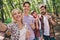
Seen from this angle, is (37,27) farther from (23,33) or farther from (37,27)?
(23,33)

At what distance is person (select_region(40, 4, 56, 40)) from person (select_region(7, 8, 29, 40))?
32 cm

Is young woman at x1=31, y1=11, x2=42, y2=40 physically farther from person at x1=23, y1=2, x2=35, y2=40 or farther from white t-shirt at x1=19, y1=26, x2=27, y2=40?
white t-shirt at x1=19, y1=26, x2=27, y2=40

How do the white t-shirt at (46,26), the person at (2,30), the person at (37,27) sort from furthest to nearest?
1. the white t-shirt at (46,26)
2. the person at (37,27)
3. the person at (2,30)

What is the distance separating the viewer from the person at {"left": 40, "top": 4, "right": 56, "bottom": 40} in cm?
233

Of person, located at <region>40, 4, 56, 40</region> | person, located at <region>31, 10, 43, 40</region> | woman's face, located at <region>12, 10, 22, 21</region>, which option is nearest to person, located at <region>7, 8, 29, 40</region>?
woman's face, located at <region>12, 10, 22, 21</region>

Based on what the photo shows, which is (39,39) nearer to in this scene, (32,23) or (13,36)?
(32,23)

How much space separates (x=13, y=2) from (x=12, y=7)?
0.06m

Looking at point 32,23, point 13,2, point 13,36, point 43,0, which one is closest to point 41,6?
point 43,0

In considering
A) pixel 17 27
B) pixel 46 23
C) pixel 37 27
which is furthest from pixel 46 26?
pixel 17 27

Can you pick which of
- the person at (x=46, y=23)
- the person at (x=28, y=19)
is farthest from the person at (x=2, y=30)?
the person at (x=46, y=23)

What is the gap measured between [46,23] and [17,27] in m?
0.45

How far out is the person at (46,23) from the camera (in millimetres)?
2328

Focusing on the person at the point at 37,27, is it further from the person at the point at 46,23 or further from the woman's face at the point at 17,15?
the woman's face at the point at 17,15

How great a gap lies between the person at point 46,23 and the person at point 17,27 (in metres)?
0.32
